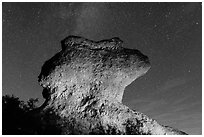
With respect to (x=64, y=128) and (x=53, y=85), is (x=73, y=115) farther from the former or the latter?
(x=53, y=85)

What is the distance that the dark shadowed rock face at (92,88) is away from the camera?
256 inches

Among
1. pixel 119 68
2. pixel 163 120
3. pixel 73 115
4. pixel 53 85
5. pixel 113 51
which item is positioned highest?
pixel 163 120

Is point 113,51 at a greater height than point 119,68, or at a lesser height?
greater

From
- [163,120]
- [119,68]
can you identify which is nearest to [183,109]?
[163,120]

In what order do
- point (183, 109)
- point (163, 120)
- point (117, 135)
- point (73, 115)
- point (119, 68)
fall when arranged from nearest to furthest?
point (117, 135), point (73, 115), point (119, 68), point (183, 109), point (163, 120)

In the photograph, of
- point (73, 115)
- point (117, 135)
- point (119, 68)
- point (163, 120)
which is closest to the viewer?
point (117, 135)

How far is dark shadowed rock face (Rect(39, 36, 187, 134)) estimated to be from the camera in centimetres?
650

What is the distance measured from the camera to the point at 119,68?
7.03 meters

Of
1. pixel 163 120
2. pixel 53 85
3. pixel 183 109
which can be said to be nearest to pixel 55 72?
pixel 53 85

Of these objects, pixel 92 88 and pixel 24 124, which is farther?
pixel 92 88

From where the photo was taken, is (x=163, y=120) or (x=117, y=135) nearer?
(x=117, y=135)

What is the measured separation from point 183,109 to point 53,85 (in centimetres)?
3543

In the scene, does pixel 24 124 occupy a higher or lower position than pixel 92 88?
lower

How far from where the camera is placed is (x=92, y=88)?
22.6 feet
